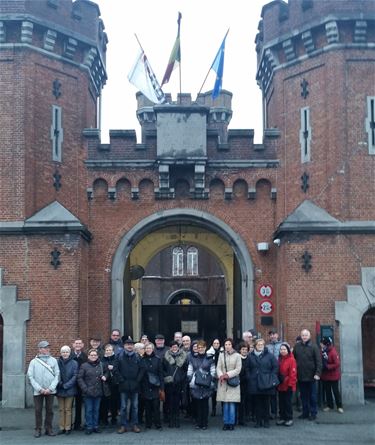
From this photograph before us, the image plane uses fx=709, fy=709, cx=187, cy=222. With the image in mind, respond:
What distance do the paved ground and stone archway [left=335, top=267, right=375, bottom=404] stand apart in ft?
6.63

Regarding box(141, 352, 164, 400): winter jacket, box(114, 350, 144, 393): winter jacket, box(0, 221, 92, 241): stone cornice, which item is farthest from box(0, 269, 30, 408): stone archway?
box(141, 352, 164, 400): winter jacket

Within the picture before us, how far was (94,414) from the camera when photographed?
1227 cm

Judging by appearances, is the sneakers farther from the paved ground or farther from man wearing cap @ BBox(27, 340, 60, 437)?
man wearing cap @ BBox(27, 340, 60, 437)

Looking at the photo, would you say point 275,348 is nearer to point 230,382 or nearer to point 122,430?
point 230,382

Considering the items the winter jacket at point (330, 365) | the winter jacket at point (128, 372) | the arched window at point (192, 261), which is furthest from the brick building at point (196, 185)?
the arched window at point (192, 261)

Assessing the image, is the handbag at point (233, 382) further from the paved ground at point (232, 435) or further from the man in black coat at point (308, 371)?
the man in black coat at point (308, 371)

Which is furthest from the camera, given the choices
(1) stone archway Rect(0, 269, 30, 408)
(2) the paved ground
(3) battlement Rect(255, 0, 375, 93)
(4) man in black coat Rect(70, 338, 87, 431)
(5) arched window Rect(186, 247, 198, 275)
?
(5) arched window Rect(186, 247, 198, 275)

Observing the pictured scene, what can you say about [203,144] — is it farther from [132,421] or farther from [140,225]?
[132,421]

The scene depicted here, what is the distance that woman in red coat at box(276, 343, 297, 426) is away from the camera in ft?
42.0

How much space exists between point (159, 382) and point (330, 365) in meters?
3.80

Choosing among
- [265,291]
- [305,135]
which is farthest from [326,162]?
[265,291]

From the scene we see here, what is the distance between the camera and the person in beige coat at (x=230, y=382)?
12.2m

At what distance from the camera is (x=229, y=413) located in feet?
40.4

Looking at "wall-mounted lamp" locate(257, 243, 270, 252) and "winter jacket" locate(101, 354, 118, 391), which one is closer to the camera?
"winter jacket" locate(101, 354, 118, 391)
